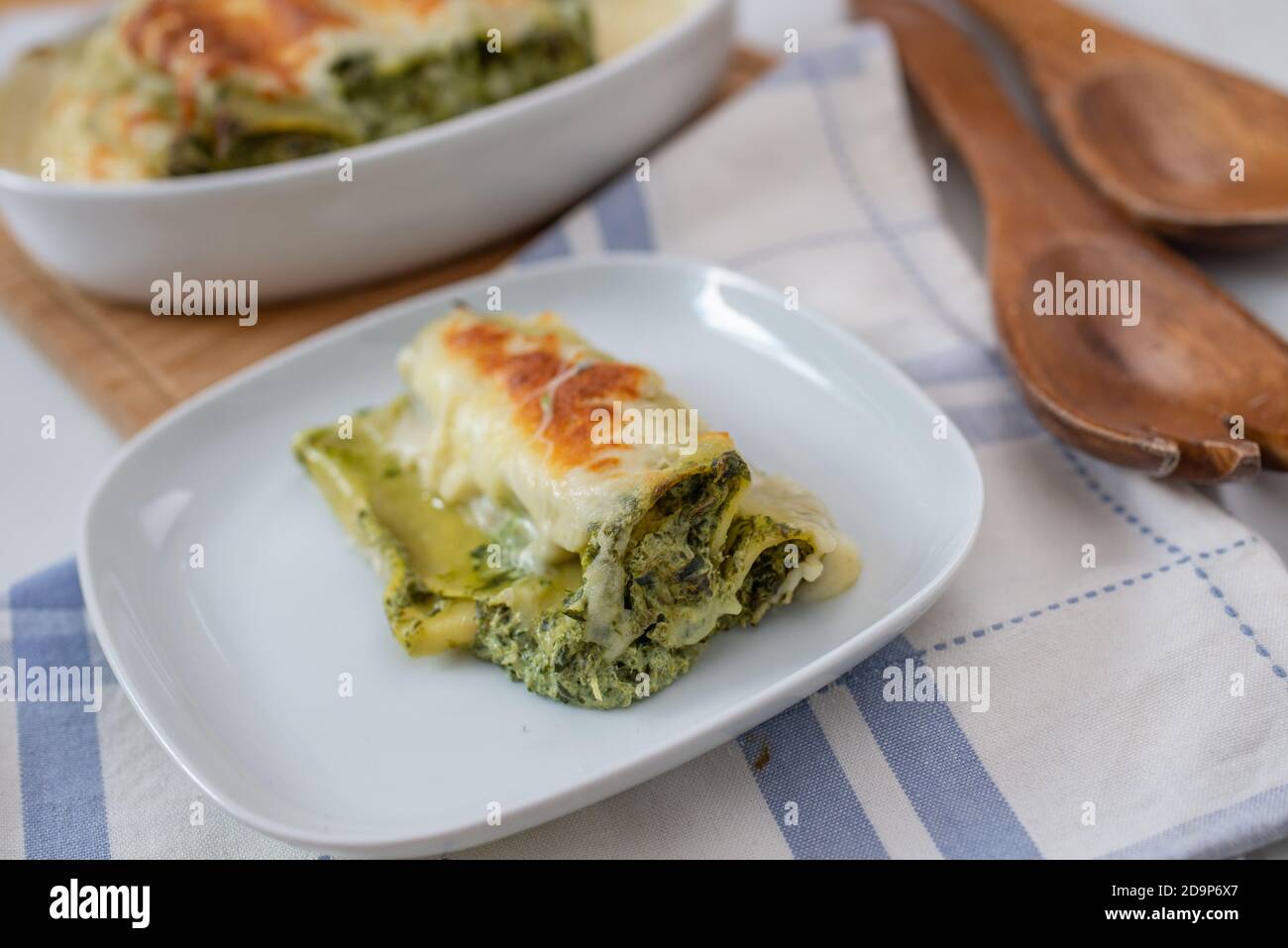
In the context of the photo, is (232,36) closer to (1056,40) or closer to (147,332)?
(147,332)

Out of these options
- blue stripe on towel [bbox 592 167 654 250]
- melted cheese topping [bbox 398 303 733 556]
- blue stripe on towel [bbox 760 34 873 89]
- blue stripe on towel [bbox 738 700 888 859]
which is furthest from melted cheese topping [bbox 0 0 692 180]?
blue stripe on towel [bbox 738 700 888 859]

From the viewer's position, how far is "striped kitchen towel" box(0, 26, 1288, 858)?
156cm

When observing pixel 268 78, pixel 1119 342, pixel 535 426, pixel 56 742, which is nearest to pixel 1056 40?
pixel 1119 342

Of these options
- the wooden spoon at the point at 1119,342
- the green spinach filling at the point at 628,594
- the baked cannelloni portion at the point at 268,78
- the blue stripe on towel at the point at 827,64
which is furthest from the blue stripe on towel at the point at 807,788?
the blue stripe on towel at the point at 827,64

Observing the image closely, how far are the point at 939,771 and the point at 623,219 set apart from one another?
59.3 inches

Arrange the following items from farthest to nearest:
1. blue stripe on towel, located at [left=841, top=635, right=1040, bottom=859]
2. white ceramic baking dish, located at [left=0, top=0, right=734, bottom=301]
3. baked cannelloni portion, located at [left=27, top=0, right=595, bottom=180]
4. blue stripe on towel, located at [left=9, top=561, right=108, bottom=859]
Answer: baked cannelloni portion, located at [left=27, top=0, right=595, bottom=180] → white ceramic baking dish, located at [left=0, top=0, right=734, bottom=301] → blue stripe on towel, located at [left=9, top=561, right=108, bottom=859] → blue stripe on towel, located at [left=841, top=635, right=1040, bottom=859]

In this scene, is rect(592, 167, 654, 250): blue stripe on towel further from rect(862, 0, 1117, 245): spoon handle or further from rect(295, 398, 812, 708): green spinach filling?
rect(295, 398, 812, 708): green spinach filling

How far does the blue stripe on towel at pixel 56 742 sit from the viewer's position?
5.42 ft

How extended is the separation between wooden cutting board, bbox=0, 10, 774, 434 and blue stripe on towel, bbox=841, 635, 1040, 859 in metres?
1.47

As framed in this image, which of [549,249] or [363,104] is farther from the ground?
[363,104]

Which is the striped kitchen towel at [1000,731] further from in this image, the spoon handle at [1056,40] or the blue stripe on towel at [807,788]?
the spoon handle at [1056,40]

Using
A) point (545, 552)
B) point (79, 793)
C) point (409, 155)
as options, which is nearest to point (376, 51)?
point (409, 155)

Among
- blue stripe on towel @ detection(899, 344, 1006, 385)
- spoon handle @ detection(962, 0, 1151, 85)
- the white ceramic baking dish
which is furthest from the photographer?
spoon handle @ detection(962, 0, 1151, 85)

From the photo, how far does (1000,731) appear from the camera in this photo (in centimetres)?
165
